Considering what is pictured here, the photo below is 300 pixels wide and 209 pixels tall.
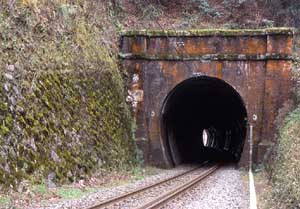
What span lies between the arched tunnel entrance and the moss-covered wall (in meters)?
3.27

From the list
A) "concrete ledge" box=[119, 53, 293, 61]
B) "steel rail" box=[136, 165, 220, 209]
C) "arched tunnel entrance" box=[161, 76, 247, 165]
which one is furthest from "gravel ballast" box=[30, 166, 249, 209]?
"arched tunnel entrance" box=[161, 76, 247, 165]

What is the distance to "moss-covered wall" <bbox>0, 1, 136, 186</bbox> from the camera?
1056cm

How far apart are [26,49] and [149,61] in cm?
700

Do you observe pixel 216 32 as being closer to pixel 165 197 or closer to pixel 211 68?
pixel 211 68

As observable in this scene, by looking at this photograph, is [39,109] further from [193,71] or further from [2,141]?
[193,71]

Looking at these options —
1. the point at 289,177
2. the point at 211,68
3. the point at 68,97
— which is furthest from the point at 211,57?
the point at 289,177

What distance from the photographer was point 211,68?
18469mm

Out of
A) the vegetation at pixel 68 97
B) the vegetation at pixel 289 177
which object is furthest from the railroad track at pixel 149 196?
the vegetation at pixel 289 177

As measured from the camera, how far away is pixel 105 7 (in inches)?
768

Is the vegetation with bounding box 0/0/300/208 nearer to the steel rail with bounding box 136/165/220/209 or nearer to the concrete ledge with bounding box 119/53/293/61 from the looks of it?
the concrete ledge with bounding box 119/53/293/61

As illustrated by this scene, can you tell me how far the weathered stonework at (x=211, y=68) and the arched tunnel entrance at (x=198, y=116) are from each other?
0.51 metres

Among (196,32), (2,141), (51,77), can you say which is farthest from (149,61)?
(2,141)

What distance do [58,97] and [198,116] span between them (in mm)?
18540

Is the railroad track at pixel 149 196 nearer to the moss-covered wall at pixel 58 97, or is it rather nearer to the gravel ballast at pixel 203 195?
the gravel ballast at pixel 203 195
